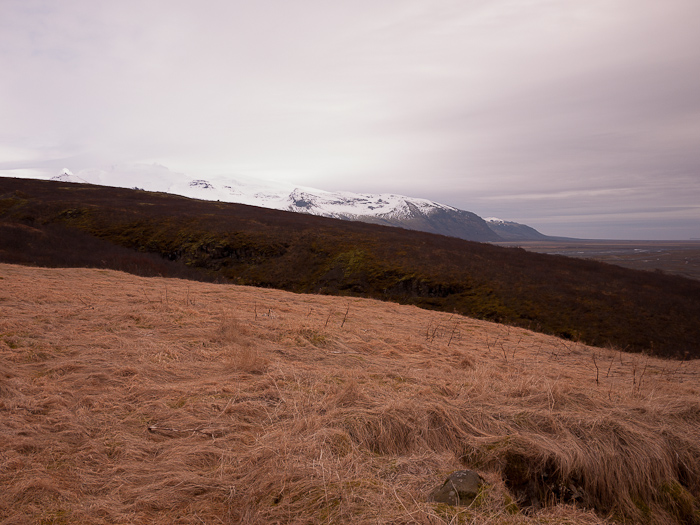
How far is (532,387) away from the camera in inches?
218

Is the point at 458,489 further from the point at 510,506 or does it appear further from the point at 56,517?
the point at 56,517

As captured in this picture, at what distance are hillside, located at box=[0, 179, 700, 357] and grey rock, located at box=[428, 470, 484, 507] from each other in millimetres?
18635

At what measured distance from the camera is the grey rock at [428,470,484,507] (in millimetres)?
3162

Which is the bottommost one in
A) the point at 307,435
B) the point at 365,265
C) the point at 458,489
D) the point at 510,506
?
the point at 510,506

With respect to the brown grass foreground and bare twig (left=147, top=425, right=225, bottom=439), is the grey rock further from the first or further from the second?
bare twig (left=147, top=425, right=225, bottom=439)

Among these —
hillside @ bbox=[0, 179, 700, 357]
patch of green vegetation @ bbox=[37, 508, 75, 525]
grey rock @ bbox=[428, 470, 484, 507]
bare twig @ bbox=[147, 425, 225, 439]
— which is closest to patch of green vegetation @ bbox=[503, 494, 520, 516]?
grey rock @ bbox=[428, 470, 484, 507]

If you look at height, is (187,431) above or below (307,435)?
below

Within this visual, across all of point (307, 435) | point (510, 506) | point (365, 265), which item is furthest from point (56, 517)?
point (365, 265)

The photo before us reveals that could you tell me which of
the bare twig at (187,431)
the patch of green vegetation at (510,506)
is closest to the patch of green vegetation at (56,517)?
the bare twig at (187,431)

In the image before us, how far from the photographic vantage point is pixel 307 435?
12.9ft

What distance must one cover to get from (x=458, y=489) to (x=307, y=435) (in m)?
1.63

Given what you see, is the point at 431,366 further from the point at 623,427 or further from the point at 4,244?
the point at 4,244

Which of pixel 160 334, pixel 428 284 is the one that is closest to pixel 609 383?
pixel 160 334

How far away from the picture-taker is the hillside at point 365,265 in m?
21.0
